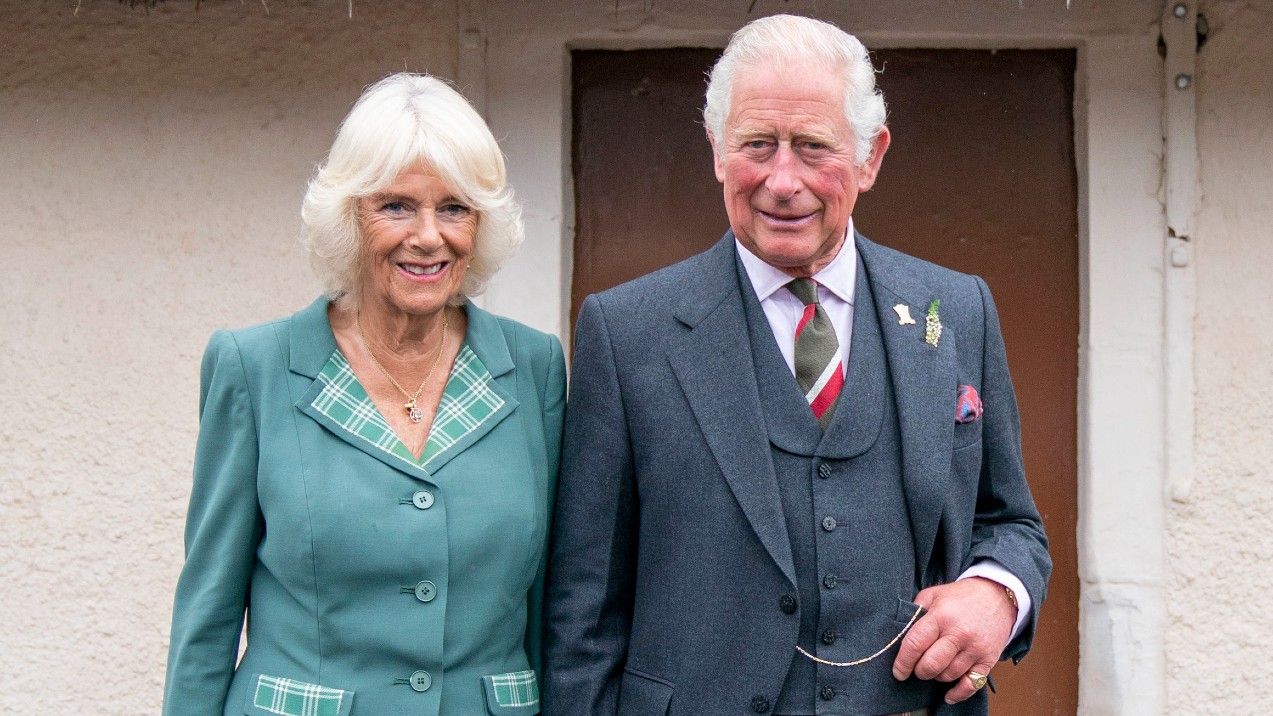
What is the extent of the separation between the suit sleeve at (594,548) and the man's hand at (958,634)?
492 millimetres

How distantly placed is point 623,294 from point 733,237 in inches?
8.8

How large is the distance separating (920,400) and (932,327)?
15cm

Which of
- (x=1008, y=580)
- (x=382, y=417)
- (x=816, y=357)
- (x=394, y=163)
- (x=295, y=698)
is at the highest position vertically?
(x=394, y=163)

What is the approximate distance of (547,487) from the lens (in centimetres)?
259

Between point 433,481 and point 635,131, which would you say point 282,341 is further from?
point 635,131

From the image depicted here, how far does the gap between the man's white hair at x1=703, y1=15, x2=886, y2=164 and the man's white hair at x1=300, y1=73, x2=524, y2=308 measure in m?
0.42

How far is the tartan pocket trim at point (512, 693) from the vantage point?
246 centimetres

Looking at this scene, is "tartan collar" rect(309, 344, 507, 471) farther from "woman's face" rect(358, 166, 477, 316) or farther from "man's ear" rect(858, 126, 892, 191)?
"man's ear" rect(858, 126, 892, 191)

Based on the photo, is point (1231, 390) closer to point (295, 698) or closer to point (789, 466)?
point (789, 466)

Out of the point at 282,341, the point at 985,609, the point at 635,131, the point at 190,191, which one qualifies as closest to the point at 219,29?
the point at 190,191

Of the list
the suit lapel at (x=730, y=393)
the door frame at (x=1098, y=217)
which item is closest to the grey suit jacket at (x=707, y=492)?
the suit lapel at (x=730, y=393)

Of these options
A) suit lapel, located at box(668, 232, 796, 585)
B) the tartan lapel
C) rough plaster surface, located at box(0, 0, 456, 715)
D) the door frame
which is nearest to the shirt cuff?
suit lapel, located at box(668, 232, 796, 585)

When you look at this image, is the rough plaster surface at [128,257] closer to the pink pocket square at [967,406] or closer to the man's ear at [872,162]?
the man's ear at [872,162]

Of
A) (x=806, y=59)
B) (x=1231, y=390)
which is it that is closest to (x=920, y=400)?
(x=806, y=59)
